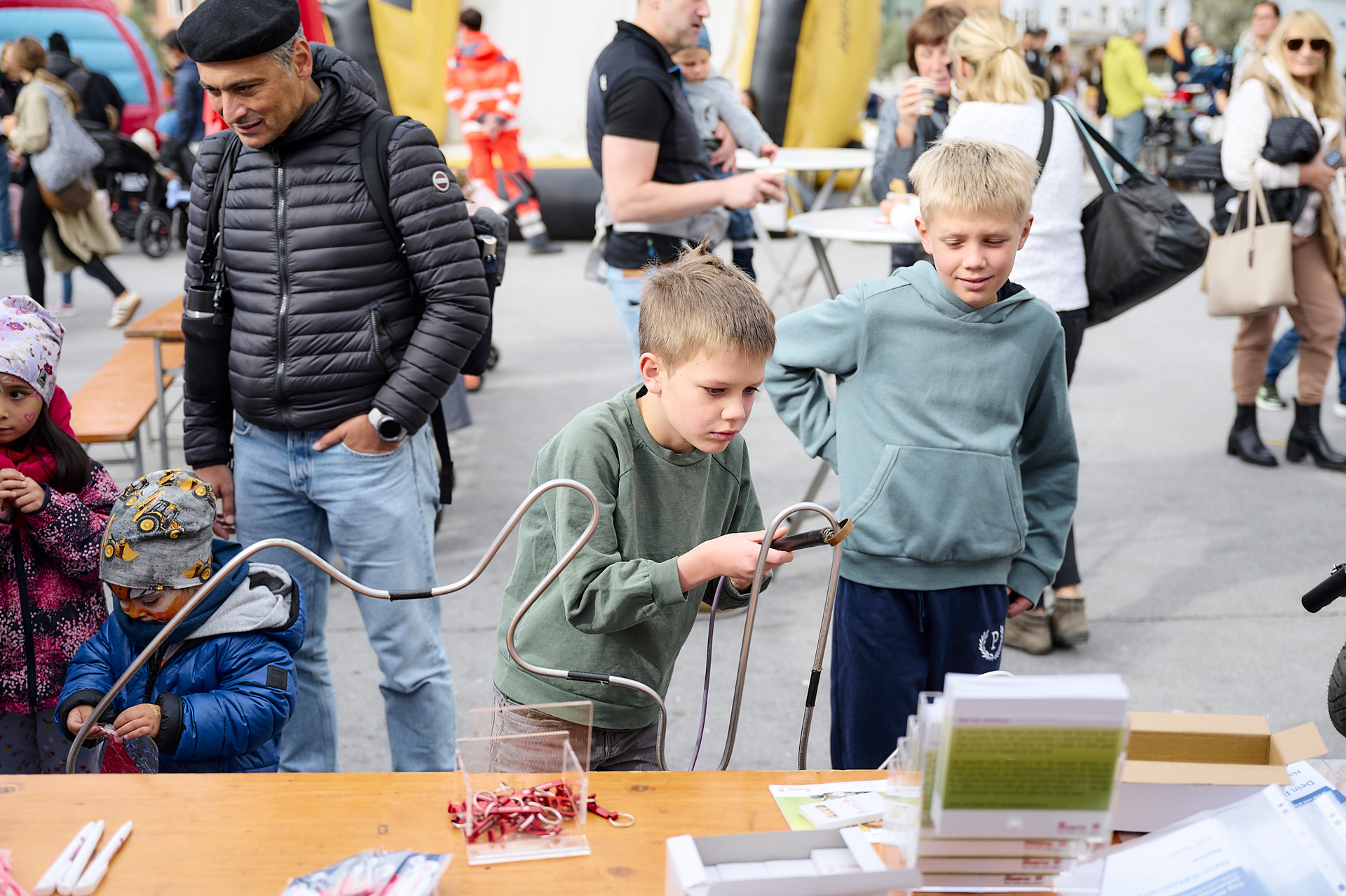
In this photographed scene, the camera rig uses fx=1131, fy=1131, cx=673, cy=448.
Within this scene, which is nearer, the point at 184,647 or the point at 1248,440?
the point at 184,647

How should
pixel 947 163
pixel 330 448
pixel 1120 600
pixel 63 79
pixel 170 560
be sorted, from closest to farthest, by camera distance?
pixel 170 560 < pixel 947 163 < pixel 330 448 < pixel 1120 600 < pixel 63 79

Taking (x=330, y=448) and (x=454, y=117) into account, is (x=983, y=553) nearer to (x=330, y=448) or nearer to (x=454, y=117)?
(x=330, y=448)

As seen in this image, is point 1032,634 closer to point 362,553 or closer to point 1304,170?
point 362,553

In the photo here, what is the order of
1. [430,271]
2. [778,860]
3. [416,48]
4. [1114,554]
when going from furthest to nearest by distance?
1. [416,48]
2. [1114,554]
3. [430,271]
4. [778,860]

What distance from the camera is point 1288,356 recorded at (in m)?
5.64

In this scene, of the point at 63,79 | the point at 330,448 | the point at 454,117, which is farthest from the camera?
the point at 454,117

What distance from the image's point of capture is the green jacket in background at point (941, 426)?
2.04 metres

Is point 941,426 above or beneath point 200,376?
above

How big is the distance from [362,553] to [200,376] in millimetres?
491

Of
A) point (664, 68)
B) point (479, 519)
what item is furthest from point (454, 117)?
point (664, 68)

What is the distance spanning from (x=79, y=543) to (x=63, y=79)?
8.64 meters

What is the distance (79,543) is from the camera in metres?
2.08

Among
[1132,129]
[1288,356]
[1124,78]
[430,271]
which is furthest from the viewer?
[1132,129]

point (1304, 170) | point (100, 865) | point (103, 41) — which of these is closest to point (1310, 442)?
point (1304, 170)
